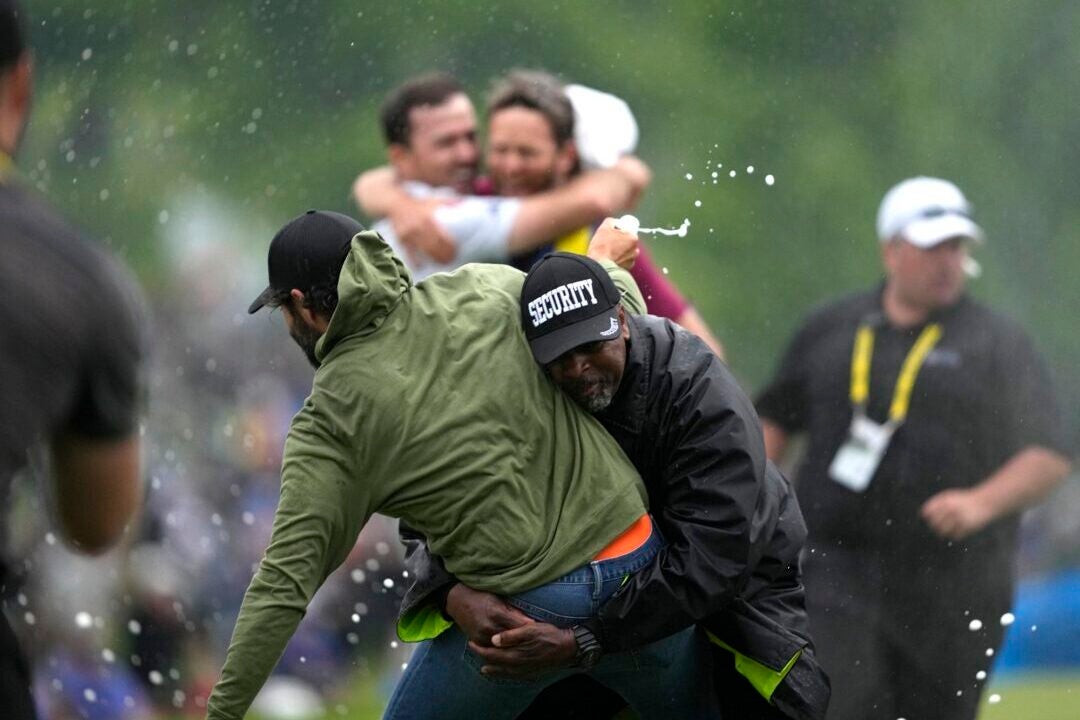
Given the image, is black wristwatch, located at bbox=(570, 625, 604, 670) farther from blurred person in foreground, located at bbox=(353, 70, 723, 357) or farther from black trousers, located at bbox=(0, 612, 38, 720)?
blurred person in foreground, located at bbox=(353, 70, 723, 357)

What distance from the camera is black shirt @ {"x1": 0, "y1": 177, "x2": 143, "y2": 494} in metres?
2.58

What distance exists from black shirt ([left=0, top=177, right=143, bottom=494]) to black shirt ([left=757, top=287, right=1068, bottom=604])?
394cm

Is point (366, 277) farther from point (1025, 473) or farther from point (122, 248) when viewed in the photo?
point (122, 248)

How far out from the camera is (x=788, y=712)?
12.4 ft

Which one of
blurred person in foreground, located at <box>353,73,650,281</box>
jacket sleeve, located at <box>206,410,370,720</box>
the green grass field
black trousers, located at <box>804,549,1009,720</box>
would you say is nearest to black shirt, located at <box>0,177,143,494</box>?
jacket sleeve, located at <box>206,410,370,720</box>

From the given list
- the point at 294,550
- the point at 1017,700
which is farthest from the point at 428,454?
the point at 1017,700

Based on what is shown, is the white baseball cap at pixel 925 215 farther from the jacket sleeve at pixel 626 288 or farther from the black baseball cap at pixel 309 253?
the black baseball cap at pixel 309 253

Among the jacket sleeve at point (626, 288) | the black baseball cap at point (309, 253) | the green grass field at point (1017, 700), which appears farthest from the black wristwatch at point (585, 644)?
the green grass field at point (1017, 700)

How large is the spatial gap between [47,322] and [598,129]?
130 inches

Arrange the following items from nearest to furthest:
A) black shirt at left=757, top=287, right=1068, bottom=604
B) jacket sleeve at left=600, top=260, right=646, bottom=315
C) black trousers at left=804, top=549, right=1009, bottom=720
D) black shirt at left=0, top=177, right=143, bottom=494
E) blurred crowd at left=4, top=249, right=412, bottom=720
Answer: black shirt at left=0, top=177, right=143, bottom=494 < jacket sleeve at left=600, top=260, right=646, bottom=315 < black trousers at left=804, top=549, right=1009, bottom=720 < black shirt at left=757, top=287, right=1068, bottom=604 < blurred crowd at left=4, top=249, right=412, bottom=720

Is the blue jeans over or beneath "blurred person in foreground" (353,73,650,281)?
beneath

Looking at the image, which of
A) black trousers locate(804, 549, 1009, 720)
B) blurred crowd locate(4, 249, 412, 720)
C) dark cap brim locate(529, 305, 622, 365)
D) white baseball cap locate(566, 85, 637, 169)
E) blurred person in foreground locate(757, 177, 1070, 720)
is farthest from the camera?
blurred crowd locate(4, 249, 412, 720)

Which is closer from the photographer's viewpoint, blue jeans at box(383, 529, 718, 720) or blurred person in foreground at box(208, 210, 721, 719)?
blurred person in foreground at box(208, 210, 721, 719)

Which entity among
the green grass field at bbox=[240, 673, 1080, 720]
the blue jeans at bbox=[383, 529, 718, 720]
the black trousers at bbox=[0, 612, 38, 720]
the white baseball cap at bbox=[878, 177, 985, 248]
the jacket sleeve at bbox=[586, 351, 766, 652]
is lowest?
the green grass field at bbox=[240, 673, 1080, 720]
